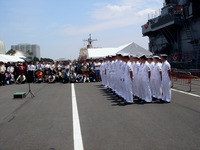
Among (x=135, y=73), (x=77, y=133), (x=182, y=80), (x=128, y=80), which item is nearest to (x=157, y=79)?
(x=135, y=73)

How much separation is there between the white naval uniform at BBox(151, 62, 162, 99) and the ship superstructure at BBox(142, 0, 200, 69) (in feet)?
52.8

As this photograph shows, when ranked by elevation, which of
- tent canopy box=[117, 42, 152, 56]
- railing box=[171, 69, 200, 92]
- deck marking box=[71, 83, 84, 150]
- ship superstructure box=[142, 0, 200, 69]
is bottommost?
deck marking box=[71, 83, 84, 150]

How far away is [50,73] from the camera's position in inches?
1033

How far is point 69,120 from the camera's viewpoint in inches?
348

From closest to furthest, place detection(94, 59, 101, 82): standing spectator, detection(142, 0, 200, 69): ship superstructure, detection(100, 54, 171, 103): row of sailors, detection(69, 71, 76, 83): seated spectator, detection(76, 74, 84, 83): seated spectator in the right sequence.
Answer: detection(100, 54, 171, 103): row of sailors, detection(94, 59, 101, 82): standing spectator, detection(69, 71, 76, 83): seated spectator, detection(76, 74, 84, 83): seated spectator, detection(142, 0, 200, 69): ship superstructure

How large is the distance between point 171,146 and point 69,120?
366 centimetres

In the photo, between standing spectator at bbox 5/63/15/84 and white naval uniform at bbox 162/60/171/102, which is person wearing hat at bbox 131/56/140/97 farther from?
standing spectator at bbox 5/63/15/84

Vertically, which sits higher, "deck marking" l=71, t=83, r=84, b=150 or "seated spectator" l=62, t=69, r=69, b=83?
"seated spectator" l=62, t=69, r=69, b=83

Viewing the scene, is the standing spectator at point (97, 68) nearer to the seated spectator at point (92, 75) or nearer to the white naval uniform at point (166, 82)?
the seated spectator at point (92, 75)

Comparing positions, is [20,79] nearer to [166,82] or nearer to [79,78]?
[79,78]

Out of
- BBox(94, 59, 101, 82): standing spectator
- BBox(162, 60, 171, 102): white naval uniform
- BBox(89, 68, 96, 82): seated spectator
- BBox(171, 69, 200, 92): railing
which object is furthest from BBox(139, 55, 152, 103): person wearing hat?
BBox(89, 68, 96, 82): seated spectator

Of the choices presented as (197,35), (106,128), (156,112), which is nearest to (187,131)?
(106,128)

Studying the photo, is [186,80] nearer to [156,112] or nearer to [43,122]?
[156,112]

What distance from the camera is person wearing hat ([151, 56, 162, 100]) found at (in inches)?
498
